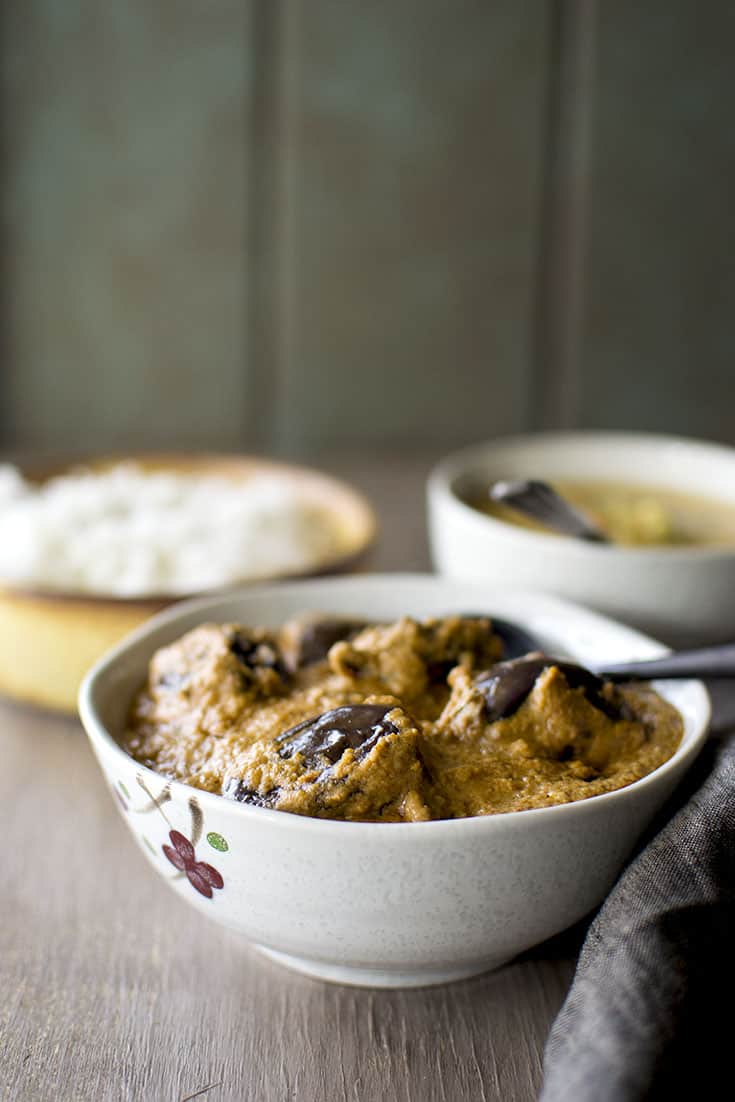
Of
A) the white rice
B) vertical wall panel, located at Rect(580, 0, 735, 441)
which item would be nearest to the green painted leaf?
the white rice

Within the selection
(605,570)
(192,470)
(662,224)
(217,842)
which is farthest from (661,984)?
(662,224)

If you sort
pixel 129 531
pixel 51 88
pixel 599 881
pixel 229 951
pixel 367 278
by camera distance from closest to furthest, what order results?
pixel 599 881 < pixel 229 951 < pixel 129 531 < pixel 51 88 < pixel 367 278

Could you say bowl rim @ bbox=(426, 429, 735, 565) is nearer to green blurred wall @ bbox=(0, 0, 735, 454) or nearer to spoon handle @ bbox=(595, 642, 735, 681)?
spoon handle @ bbox=(595, 642, 735, 681)

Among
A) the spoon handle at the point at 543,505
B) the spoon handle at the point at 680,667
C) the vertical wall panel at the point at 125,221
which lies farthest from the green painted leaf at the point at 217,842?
the vertical wall panel at the point at 125,221

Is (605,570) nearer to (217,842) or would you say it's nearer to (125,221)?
(217,842)

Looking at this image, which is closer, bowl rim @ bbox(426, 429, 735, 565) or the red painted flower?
the red painted flower

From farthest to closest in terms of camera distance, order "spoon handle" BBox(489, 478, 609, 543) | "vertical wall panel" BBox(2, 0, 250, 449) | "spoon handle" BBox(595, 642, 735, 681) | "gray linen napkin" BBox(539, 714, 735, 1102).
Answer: "vertical wall panel" BBox(2, 0, 250, 449)
"spoon handle" BBox(489, 478, 609, 543)
"spoon handle" BBox(595, 642, 735, 681)
"gray linen napkin" BBox(539, 714, 735, 1102)

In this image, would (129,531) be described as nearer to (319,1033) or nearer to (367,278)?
(319,1033)

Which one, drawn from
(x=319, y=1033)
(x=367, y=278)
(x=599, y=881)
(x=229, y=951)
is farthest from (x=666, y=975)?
(x=367, y=278)

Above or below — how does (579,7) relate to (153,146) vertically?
above
